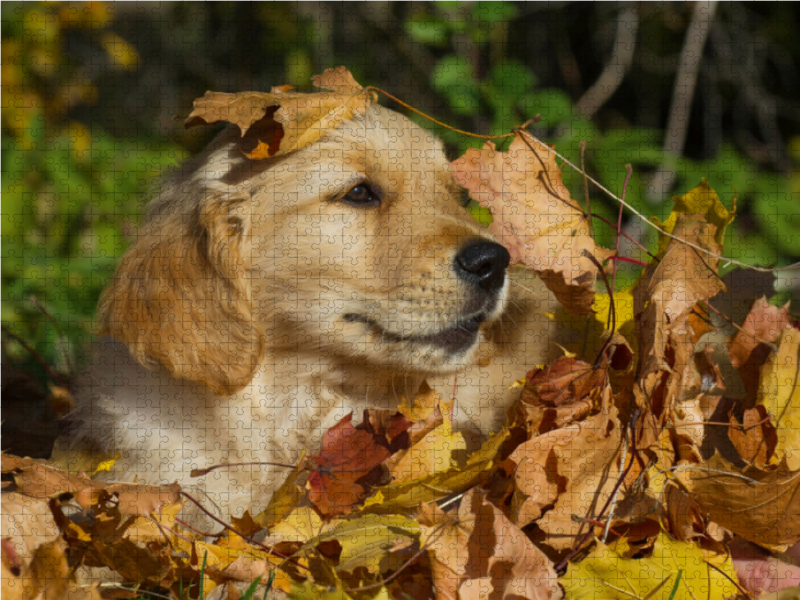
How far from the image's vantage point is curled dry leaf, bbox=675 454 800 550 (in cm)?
150

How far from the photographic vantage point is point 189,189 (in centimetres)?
227

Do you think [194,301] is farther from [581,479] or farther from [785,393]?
[785,393]

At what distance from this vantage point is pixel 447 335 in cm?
199

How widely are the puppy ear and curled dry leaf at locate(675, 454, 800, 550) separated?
112 centimetres

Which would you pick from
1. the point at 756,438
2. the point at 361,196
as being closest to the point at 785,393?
the point at 756,438

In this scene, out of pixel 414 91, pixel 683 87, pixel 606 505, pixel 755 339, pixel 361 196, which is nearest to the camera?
pixel 606 505

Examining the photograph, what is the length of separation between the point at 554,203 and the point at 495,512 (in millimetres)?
776

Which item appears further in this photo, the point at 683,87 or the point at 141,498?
the point at 683,87

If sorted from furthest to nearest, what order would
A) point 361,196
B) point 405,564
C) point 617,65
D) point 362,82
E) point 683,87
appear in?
1. point 617,65
2. point 362,82
3. point 683,87
4. point 361,196
5. point 405,564

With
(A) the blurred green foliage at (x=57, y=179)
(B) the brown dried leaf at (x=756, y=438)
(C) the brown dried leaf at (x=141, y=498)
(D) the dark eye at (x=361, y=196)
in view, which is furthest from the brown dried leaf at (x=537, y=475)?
(A) the blurred green foliage at (x=57, y=179)

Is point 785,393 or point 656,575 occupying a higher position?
point 785,393

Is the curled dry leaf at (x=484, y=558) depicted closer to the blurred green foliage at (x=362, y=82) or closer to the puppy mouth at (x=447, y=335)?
the puppy mouth at (x=447, y=335)

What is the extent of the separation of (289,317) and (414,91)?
4.14 meters

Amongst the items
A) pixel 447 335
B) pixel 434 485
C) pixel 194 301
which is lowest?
pixel 434 485
